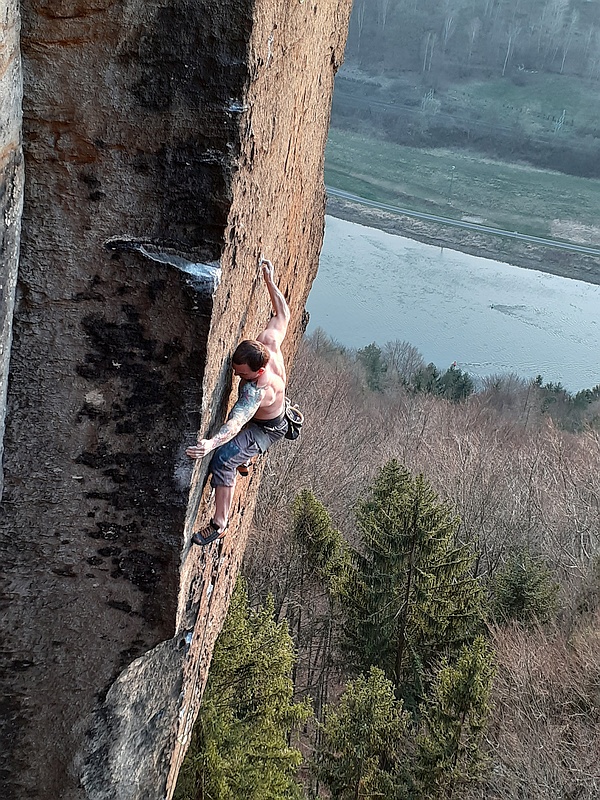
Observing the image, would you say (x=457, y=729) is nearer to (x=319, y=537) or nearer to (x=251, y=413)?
(x=319, y=537)

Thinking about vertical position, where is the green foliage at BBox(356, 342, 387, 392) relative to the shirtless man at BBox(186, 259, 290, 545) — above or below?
below

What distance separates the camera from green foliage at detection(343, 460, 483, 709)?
39.9 feet

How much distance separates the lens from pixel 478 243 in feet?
115

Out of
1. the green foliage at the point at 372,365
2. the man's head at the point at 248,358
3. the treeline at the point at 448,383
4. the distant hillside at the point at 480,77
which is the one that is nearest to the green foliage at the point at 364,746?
the man's head at the point at 248,358

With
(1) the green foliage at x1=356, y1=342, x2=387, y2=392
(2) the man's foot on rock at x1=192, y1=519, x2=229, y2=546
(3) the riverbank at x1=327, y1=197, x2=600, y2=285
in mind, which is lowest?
(1) the green foliage at x1=356, y1=342, x2=387, y2=392

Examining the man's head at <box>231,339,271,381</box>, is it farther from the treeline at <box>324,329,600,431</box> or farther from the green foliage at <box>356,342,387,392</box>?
the green foliage at <box>356,342,387,392</box>

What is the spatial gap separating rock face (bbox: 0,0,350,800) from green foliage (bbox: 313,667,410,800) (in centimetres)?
641

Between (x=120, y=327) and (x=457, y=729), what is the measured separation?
8.79 meters

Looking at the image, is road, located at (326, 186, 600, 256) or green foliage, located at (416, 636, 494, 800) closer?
green foliage, located at (416, 636, 494, 800)

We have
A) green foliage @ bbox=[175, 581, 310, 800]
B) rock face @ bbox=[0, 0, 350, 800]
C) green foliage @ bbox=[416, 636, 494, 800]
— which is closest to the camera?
rock face @ bbox=[0, 0, 350, 800]

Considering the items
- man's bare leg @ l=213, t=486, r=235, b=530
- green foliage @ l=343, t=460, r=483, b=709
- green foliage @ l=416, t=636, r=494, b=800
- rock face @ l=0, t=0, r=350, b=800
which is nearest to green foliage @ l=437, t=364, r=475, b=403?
green foliage @ l=343, t=460, r=483, b=709

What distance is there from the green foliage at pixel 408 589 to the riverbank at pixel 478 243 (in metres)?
23.6

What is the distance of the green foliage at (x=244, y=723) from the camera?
8008 mm

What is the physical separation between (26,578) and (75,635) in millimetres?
365
